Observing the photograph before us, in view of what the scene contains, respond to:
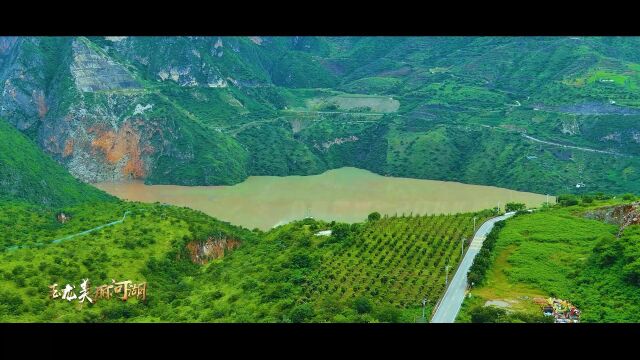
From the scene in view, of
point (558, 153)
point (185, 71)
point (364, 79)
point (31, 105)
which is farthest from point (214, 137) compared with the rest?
point (558, 153)

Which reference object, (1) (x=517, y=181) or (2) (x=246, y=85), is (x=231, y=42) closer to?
(2) (x=246, y=85)

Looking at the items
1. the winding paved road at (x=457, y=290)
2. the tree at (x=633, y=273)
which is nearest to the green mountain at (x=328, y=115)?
the winding paved road at (x=457, y=290)

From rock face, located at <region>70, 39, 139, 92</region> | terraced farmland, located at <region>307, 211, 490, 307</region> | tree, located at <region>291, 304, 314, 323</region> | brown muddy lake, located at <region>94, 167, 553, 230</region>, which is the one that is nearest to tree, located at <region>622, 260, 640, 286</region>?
terraced farmland, located at <region>307, 211, 490, 307</region>

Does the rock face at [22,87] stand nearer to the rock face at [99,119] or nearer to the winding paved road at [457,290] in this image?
the rock face at [99,119]

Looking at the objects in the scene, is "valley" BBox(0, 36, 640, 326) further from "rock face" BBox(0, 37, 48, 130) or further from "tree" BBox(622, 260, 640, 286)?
"rock face" BBox(0, 37, 48, 130)

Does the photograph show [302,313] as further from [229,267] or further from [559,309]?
[229,267]

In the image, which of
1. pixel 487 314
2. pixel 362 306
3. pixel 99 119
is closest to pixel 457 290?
pixel 487 314
